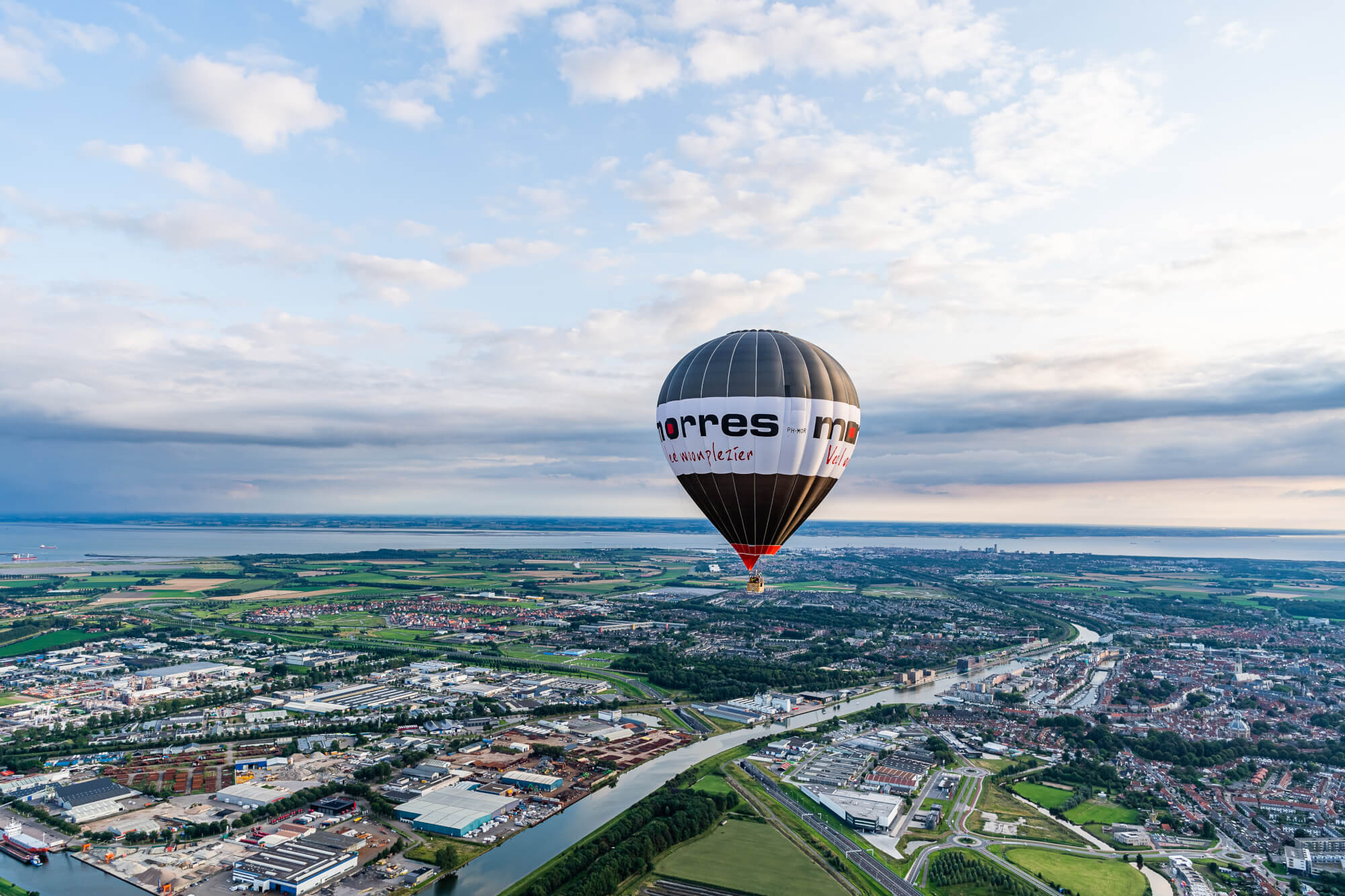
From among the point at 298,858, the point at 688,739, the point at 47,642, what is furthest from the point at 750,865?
the point at 47,642

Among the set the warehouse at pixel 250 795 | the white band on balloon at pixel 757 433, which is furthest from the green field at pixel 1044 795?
the warehouse at pixel 250 795

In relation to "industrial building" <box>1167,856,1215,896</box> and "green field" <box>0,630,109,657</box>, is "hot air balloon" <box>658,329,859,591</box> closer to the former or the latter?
"industrial building" <box>1167,856,1215,896</box>

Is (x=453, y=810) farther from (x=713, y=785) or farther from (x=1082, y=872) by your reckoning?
(x=1082, y=872)

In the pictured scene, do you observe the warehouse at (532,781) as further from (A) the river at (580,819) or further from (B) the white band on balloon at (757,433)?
(B) the white band on balloon at (757,433)

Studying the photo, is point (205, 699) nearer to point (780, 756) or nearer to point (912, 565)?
point (780, 756)

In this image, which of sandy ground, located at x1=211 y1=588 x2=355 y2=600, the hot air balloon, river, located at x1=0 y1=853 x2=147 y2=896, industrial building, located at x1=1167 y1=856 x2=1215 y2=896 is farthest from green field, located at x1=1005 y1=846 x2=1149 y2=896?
sandy ground, located at x1=211 y1=588 x2=355 y2=600

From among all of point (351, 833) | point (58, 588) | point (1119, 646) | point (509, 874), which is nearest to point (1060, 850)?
point (509, 874)
